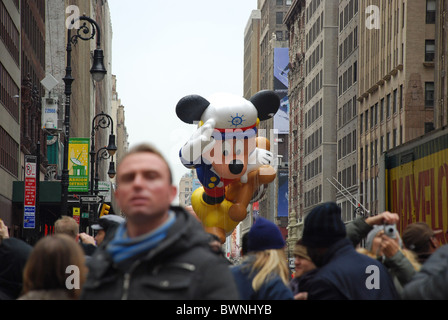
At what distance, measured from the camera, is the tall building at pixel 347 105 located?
3408 inches

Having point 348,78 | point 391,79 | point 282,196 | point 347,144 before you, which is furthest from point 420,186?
point 282,196

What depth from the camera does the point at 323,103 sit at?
338ft

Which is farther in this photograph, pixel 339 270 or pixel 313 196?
pixel 313 196

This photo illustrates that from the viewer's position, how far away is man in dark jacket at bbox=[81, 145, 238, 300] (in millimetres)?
4492

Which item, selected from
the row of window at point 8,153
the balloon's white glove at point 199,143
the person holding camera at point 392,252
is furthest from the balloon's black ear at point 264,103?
the row of window at point 8,153

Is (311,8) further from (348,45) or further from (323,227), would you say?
(323,227)

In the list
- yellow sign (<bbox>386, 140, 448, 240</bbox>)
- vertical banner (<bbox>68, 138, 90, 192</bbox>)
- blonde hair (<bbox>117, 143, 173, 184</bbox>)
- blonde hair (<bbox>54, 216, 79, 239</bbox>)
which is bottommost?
blonde hair (<bbox>54, 216, 79, 239</bbox>)

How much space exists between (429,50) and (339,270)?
62.5 metres

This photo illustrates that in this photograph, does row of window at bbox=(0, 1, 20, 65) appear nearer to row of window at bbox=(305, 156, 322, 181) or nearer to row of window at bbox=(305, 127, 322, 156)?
row of window at bbox=(305, 156, 322, 181)

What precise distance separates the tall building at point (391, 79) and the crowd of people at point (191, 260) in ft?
195

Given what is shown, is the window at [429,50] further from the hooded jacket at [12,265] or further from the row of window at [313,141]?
the hooded jacket at [12,265]

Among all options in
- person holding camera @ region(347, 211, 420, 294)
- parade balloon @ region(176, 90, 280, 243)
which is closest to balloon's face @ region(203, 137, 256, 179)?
parade balloon @ region(176, 90, 280, 243)

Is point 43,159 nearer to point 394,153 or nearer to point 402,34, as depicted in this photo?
point 402,34
